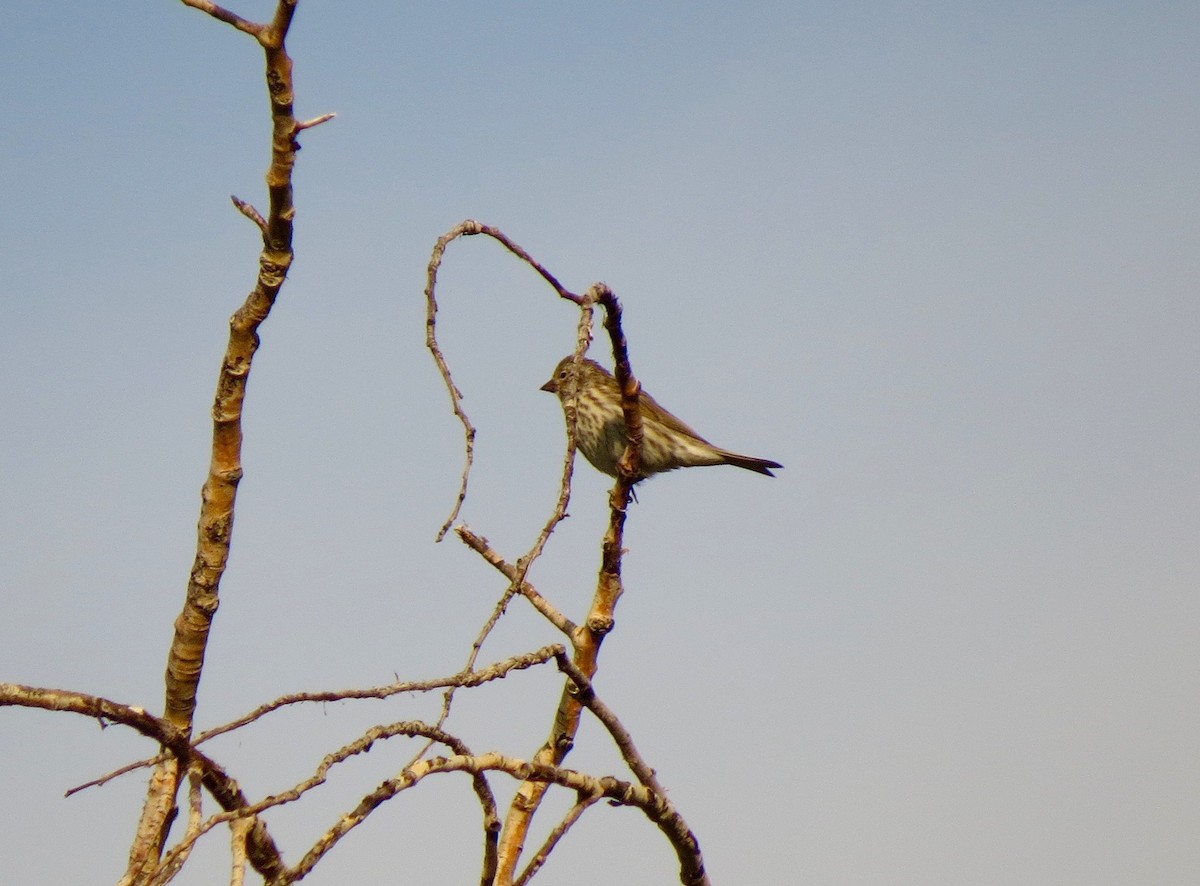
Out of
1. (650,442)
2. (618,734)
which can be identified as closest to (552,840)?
(618,734)

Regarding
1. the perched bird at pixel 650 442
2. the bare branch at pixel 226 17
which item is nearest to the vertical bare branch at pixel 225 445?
the bare branch at pixel 226 17

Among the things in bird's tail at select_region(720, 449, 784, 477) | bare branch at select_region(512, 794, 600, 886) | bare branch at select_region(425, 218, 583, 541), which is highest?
bird's tail at select_region(720, 449, 784, 477)

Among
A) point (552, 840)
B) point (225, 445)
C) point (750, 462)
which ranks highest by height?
point (750, 462)

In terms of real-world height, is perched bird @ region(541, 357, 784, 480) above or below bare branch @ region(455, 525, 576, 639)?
above

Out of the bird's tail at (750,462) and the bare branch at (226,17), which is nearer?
the bare branch at (226,17)

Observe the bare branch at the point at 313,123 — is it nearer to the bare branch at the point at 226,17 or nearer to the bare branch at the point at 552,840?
the bare branch at the point at 226,17

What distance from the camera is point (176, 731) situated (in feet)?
10.4

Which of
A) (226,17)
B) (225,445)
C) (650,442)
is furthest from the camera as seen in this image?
(650,442)

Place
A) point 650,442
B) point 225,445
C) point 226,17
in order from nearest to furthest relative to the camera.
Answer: point 226,17 < point 225,445 < point 650,442

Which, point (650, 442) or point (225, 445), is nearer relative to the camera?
point (225, 445)

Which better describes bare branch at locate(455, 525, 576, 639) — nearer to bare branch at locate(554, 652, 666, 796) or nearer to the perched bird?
bare branch at locate(554, 652, 666, 796)

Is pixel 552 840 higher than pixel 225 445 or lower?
lower

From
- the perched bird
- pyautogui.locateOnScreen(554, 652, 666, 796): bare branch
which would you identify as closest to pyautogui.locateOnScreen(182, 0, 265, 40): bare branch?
pyautogui.locateOnScreen(554, 652, 666, 796): bare branch

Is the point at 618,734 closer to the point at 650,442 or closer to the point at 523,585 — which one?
the point at 523,585
